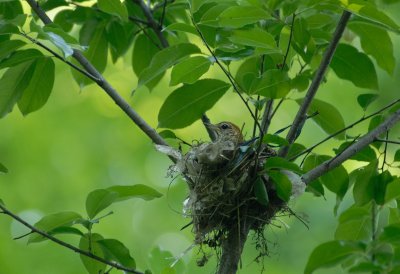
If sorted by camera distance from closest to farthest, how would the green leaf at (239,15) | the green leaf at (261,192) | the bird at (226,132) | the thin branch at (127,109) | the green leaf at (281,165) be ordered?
the green leaf at (239,15) → the green leaf at (281,165) → the green leaf at (261,192) → the thin branch at (127,109) → the bird at (226,132)

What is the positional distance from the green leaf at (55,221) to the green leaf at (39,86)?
647 mm

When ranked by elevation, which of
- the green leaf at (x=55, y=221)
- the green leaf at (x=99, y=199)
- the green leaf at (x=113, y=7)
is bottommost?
the green leaf at (x=55, y=221)

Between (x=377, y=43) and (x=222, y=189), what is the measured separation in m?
0.94

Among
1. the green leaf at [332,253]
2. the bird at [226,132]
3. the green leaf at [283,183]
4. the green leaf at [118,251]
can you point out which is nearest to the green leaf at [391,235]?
the green leaf at [332,253]

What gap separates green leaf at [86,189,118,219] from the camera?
268cm

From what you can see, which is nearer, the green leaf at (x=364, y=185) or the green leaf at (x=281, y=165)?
the green leaf at (x=281, y=165)

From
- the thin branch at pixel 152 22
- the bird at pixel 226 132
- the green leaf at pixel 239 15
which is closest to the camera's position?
the green leaf at pixel 239 15

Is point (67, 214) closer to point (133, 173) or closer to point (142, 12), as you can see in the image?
point (142, 12)

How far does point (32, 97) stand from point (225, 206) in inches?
39.1

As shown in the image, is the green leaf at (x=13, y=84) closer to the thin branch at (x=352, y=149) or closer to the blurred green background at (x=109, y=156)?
the thin branch at (x=352, y=149)

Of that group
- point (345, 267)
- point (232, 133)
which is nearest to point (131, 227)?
point (232, 133)

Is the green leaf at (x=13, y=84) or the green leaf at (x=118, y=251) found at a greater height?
the green leaf at (x=13, y=84)

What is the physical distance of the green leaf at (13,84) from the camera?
9.84 ft

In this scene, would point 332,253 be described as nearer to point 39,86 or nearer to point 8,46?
point 8,46
